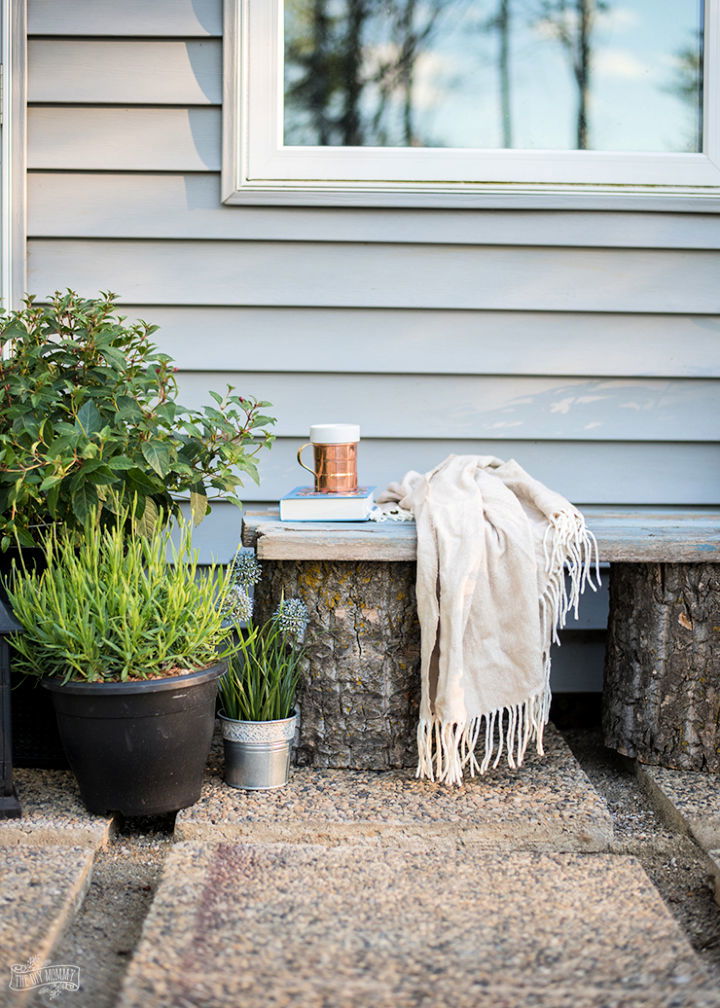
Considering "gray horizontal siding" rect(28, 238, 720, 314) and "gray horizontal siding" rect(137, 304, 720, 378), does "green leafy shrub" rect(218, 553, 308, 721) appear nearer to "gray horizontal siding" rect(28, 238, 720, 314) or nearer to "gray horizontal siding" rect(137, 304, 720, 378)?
"gray horizontal siding" rect(137, 304, 720, 378)

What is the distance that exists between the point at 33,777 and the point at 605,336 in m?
1.85

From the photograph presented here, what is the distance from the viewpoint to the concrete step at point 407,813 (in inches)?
76.6

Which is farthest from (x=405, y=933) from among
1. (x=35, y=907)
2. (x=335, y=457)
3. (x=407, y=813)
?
(x=335, y=457)

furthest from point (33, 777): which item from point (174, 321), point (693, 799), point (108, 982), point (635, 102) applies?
point (635, 102)

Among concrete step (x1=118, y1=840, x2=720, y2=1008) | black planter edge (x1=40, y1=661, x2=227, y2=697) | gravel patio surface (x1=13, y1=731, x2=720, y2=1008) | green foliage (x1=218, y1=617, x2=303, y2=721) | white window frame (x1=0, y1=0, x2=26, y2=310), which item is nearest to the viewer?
concrete step (x1=118, y1=840, x2=720, y2=1008)

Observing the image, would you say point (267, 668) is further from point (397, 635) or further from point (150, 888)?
point (150, 888)

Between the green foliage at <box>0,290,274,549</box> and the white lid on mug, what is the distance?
13 cm

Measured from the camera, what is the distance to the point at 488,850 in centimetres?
193

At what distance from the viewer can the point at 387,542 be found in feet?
6.98

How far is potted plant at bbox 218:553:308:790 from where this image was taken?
2.10 m

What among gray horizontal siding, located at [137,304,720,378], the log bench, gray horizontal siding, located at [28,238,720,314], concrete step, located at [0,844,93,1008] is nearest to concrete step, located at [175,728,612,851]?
the log bench

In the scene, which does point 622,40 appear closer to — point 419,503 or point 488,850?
point 419,503

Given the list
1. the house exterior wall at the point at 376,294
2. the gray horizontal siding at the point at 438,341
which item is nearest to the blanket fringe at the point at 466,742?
the house exterior wall at the point at 376,294

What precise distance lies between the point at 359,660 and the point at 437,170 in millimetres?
1365
